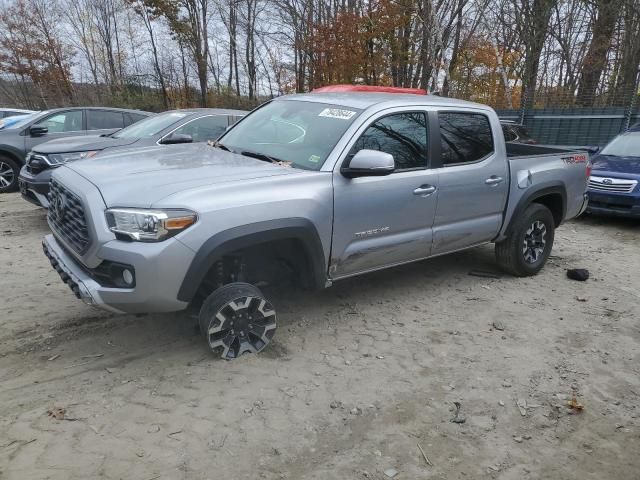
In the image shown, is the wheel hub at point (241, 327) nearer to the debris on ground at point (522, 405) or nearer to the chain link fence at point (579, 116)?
the debris on ground at point (522, 405)

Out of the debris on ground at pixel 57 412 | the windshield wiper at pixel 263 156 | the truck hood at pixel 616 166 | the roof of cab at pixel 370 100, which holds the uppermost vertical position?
the roof of cab at pixel 370 100

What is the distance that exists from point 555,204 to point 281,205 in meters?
3.71

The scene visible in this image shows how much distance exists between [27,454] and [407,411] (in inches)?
82.3

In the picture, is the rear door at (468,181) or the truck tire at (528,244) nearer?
the rear door at (468,181)

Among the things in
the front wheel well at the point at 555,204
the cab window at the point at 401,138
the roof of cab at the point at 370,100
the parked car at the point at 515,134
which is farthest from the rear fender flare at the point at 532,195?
the parked car at the point at 515,134

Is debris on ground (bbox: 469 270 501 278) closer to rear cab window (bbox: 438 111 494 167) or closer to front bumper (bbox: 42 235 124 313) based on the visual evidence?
rear cab window (bbox: 438 111 494 167)

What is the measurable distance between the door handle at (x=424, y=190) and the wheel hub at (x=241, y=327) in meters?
1.55

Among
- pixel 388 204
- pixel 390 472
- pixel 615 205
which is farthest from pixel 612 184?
pixel 390 472

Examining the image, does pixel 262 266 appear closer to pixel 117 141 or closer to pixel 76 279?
pixel 76 279

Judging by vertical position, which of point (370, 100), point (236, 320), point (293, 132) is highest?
point (370, 100)

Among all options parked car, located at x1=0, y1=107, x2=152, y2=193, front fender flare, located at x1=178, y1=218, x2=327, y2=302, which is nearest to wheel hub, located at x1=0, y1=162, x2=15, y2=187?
parked car, located at x1=0, y1=107, x2=152, y2=193

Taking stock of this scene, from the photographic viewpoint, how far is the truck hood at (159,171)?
294 centimetres

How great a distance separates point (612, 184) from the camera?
780 cm

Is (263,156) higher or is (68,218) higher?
(263,156)
